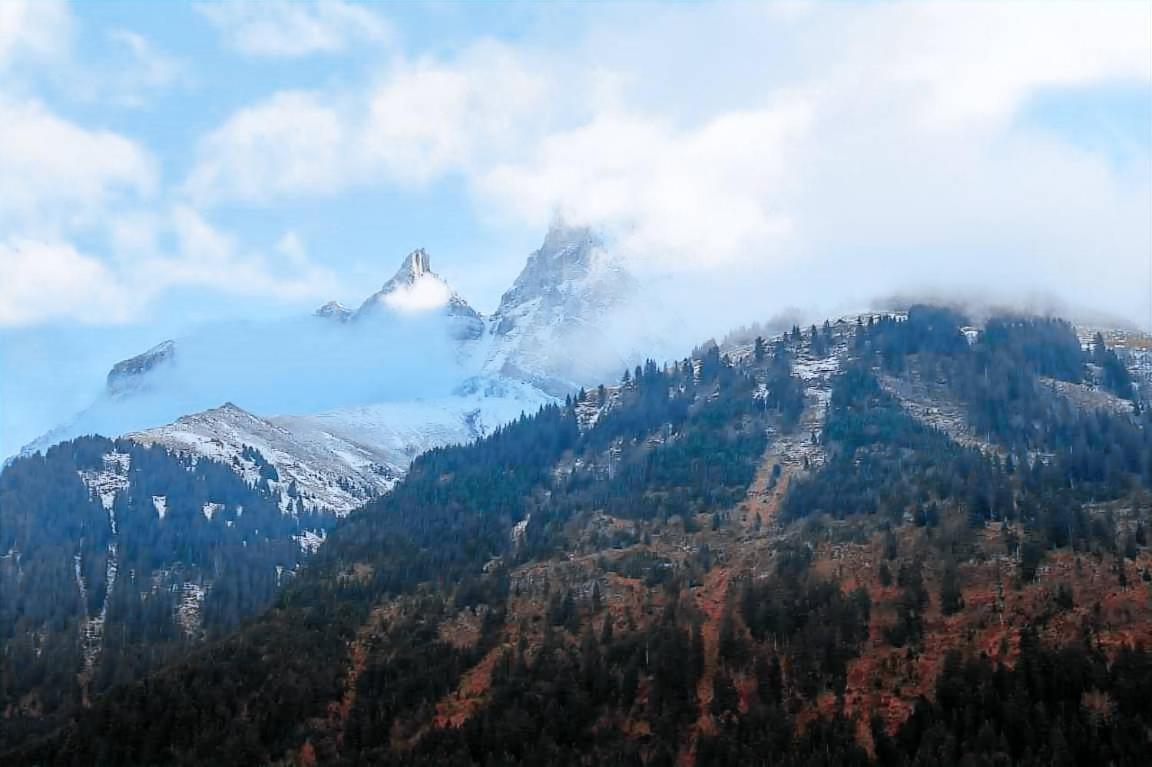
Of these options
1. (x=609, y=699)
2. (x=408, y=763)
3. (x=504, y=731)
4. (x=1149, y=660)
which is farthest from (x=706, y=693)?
(x=1149, y=660)

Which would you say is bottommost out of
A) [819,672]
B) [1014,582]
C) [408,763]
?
[408,763]

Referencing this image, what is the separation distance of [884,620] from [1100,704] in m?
44.4

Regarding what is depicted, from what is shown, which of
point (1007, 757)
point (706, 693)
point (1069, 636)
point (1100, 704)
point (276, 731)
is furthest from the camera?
point (276, 731)

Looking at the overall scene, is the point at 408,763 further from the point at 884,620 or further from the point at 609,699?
the point at 884,620

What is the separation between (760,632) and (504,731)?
49.5m

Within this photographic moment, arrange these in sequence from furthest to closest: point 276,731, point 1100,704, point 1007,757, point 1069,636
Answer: point 276,731
point 1069,636
point 1100,704
point 1007,757

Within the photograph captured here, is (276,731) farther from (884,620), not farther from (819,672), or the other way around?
(884,620)

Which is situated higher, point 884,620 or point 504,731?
point 884,620

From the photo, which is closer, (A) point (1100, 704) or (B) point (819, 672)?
(A) point (1100, 704)

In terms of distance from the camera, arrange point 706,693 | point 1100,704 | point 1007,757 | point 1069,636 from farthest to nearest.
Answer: point 706,693
point 1069,636
point 1100,704
point 1007,757

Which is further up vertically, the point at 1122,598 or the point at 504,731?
the point at 1122,598

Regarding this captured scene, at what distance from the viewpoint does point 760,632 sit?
198m

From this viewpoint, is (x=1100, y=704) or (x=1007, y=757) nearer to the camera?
(x=1007, y=757)

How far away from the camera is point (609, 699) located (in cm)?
19012
